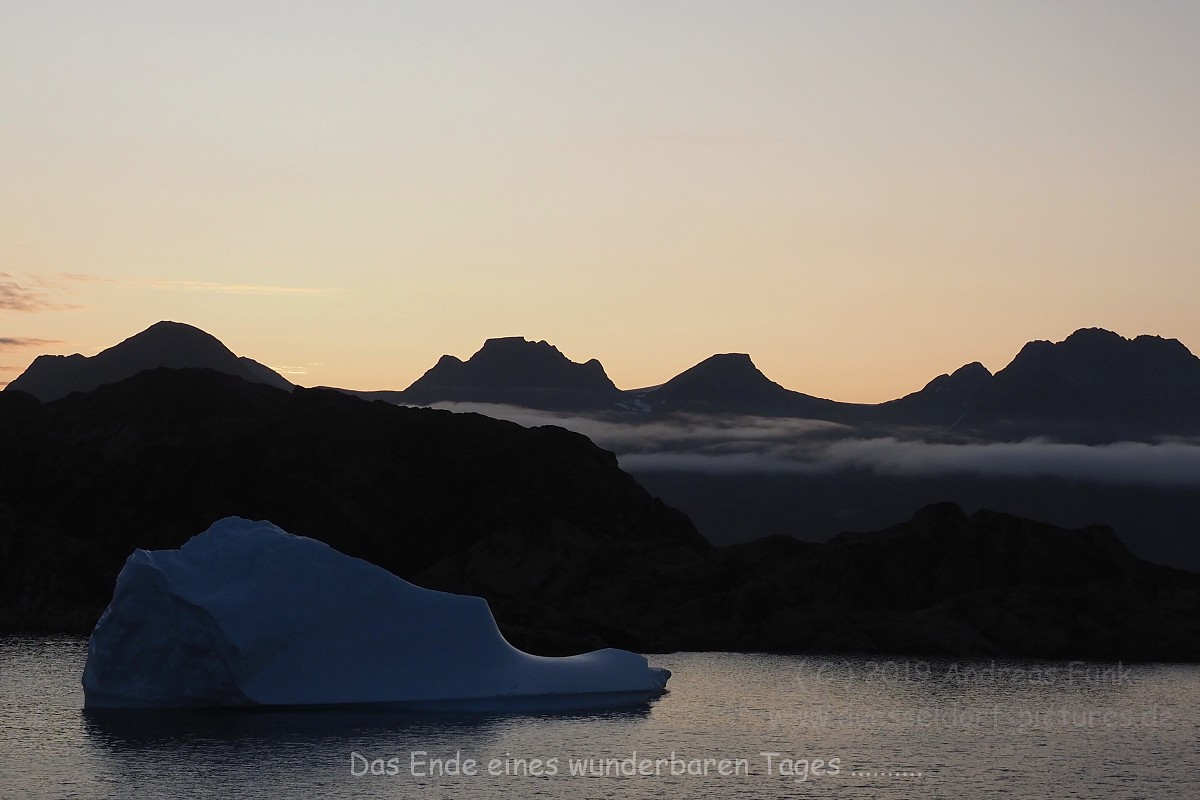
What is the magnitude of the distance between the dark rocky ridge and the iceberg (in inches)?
1780

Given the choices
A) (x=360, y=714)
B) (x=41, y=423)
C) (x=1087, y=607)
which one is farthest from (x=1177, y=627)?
(x=41, y=423)

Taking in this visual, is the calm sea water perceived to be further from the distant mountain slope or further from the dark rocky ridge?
the distant mountain slope

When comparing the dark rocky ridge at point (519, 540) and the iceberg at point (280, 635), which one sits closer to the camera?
the iceberg at point (280, 635)

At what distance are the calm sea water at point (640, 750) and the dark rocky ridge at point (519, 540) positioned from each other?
40.7m

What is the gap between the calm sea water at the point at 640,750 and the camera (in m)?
54.0

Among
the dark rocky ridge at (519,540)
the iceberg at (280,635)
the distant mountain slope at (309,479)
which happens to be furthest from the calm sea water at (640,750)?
the distant mountain slope at (309,479)

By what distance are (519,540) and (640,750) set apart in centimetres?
9779

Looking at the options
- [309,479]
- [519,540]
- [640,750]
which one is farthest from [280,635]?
[309,479]

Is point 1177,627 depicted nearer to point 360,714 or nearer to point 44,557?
point 360,714

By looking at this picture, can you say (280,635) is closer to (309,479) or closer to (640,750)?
(640,750)

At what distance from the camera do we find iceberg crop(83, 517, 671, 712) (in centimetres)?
6488

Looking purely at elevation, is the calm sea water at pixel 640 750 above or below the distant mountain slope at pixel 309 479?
below

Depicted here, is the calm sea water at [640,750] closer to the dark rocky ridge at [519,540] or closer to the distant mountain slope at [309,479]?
the dark rocky ridge at [519,540]

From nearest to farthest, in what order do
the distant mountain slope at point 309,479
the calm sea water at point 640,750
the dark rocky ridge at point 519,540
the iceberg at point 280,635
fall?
1. the calm sea water at point 640,750
2. the iceberg at point 280,635
3. the dark rocky ridge at point 519,540
4. the distant mountain slope at point 309,479
